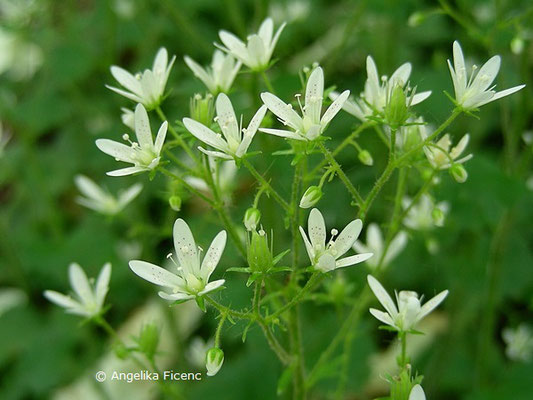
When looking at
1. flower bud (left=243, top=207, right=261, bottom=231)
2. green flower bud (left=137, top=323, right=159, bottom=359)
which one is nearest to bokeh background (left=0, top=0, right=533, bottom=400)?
green flower bud (left=137, top=323, right=159, bottom=359)

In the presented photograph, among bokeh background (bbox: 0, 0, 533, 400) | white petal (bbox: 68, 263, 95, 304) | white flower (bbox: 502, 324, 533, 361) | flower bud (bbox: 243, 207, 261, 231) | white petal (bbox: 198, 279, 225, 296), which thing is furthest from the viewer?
white flower (bbox: 502, 324, 533, 361)

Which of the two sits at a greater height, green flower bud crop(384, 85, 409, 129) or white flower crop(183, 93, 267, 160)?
green flower bud crop(384, 85, 409, 129)

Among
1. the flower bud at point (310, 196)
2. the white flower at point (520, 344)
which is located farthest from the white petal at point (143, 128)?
the white flower at point (520, 344)

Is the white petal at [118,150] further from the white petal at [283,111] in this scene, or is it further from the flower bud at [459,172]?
the flower bud at [459,172]

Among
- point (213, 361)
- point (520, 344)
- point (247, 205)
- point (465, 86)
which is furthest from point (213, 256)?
point (520, 344)

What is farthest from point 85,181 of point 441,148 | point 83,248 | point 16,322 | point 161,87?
point 441,148

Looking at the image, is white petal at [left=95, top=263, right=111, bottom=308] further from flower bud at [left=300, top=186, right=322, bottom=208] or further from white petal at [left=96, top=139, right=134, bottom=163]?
flower bud at [left=300, top=186, right=322, bottom=208]

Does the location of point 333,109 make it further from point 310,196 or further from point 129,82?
point 129,82
